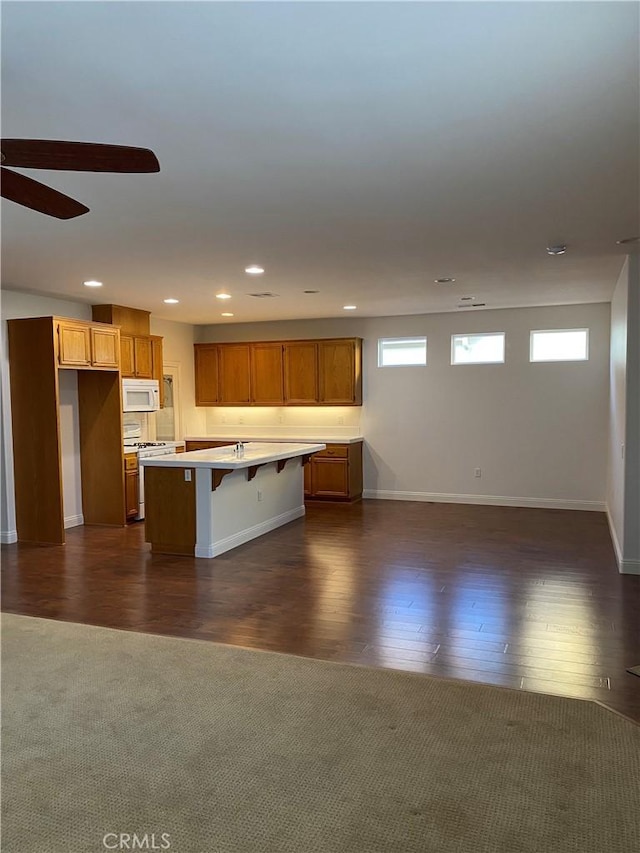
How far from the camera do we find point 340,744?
2578mm

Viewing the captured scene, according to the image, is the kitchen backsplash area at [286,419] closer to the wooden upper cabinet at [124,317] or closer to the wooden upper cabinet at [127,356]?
the wooden upper cabinet at [124,317]

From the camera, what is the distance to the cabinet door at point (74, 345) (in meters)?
6.13

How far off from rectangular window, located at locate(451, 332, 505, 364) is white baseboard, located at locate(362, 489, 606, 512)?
6.07 feet

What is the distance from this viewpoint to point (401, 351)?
870 cm

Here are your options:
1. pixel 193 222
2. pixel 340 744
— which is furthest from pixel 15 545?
pixel 340 744

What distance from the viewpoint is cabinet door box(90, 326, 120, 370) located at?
21.5 feet

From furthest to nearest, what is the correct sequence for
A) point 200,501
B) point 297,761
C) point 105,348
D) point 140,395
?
1. point 140,395
2. point 105,348
3. point 200,501
4. point 297,761

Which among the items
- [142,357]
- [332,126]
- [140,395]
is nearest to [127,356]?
[142,357]

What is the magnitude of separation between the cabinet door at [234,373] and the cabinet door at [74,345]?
291 centimetres

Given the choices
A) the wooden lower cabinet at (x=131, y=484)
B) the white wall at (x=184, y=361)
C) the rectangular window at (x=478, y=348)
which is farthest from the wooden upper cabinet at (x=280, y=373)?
the wooden lower cabinet at (x=131, y=484)

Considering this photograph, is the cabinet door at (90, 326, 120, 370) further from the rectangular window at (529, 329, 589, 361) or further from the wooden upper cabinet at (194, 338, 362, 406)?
the rectangular window at (529, 329, 589, 361)

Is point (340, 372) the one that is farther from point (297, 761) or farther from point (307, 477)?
point (297, 761)

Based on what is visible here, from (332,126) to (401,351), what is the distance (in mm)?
6297

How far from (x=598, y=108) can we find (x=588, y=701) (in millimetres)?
2611
